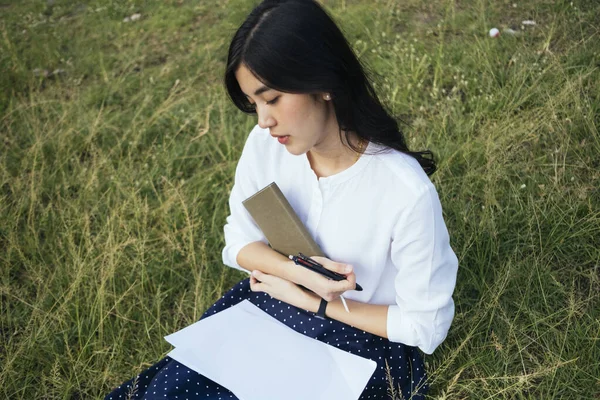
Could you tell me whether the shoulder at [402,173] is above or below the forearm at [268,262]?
above

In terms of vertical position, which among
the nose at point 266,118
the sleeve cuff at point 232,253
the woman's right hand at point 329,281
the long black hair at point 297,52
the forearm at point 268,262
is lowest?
the sleeve cuff at point 232,253

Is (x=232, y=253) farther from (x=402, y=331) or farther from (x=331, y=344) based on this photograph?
(x=402, y=331)

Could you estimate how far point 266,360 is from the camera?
2.17 m

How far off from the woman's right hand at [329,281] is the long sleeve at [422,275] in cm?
17

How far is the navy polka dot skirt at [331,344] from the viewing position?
84.3 inches

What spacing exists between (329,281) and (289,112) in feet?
1.82

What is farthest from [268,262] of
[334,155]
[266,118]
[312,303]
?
[266,118]

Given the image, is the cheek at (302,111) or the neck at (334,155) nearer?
the cheek at (302,111)

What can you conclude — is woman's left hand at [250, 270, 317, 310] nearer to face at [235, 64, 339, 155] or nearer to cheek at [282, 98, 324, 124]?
face at [235, 64, 339, 155]

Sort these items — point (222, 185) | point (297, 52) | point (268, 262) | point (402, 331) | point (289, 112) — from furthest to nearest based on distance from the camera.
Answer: point (222, 185) → point (268, 262) → point (402, 331) → point (289, 112) → point (297, 52)

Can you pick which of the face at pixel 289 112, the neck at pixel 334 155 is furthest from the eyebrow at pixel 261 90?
the neck at pixel 334 155

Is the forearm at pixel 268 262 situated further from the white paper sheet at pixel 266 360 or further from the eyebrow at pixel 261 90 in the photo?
the eyebrow at pixel 261 90

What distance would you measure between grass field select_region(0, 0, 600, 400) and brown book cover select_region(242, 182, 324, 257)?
2.34 feet

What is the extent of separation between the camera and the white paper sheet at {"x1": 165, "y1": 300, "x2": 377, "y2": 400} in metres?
2.06
